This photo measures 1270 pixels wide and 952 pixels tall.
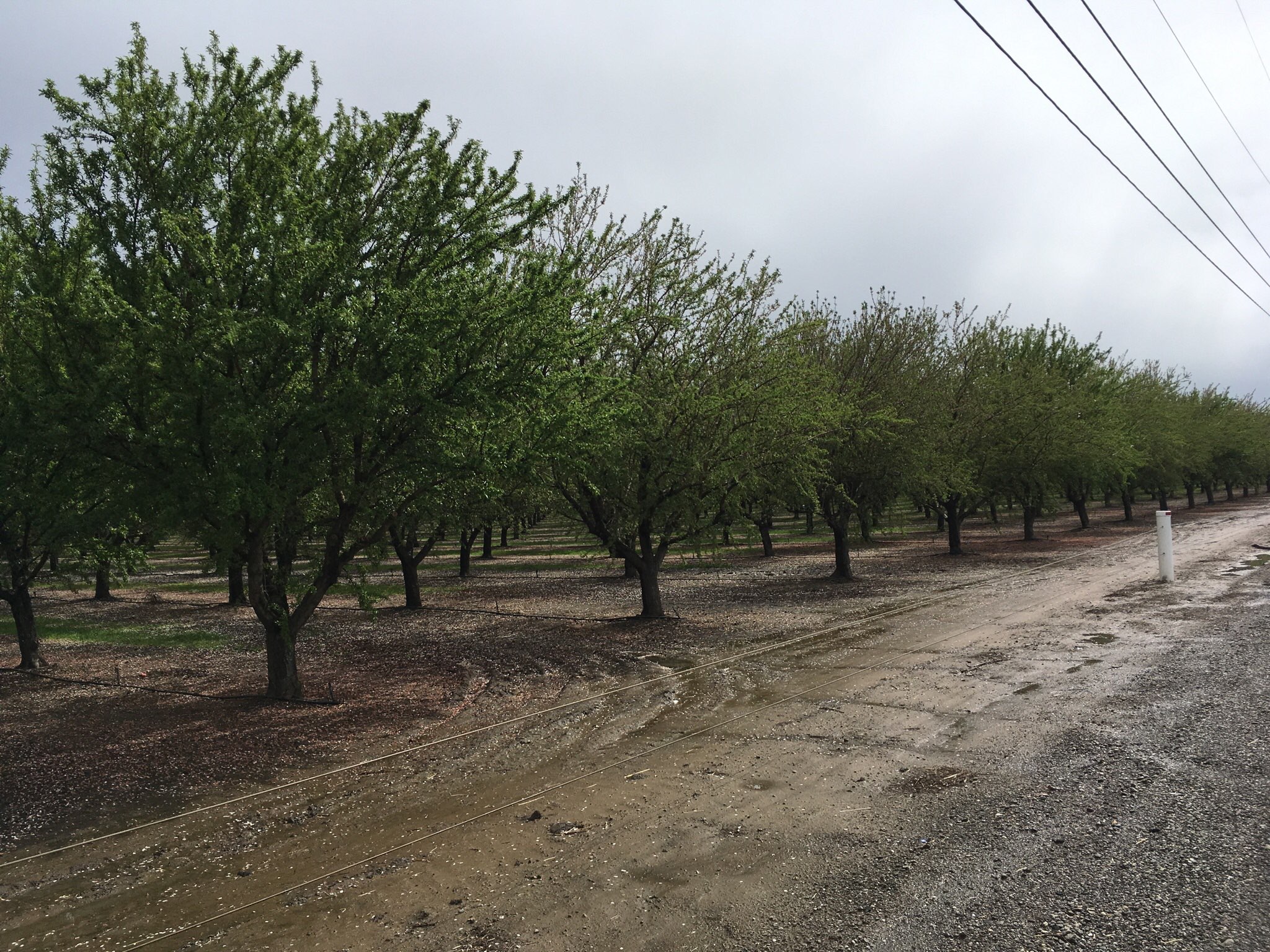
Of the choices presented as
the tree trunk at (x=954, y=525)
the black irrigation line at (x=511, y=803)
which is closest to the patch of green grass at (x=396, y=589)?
the black irrigation line at (x=511, y=803)

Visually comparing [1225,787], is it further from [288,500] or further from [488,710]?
[288,500]

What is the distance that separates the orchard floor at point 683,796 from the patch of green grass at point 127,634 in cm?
232

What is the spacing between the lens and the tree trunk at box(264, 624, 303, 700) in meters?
10.6

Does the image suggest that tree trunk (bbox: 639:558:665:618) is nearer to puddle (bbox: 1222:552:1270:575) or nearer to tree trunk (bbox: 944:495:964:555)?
puddle (bbox: 1222:552:1270:575)

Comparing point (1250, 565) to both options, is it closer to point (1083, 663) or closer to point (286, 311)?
point (1083, 663)

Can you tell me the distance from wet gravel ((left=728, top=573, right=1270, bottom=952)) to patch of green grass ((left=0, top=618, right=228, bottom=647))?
47.7ft

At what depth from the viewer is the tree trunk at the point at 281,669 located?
10586 mm

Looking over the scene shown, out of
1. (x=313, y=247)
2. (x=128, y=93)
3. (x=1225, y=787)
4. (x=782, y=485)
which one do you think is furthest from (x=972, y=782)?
(x=782, y=485)

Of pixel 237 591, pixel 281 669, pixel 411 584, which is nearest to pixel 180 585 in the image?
pixel 237 591

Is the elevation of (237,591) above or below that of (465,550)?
below

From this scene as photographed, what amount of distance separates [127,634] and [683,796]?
16459mm

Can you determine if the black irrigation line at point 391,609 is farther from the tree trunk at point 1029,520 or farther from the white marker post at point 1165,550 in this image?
the tree trunk at point 1029,520

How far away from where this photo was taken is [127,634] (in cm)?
1816

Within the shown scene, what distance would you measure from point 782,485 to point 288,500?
1355 centimetres
